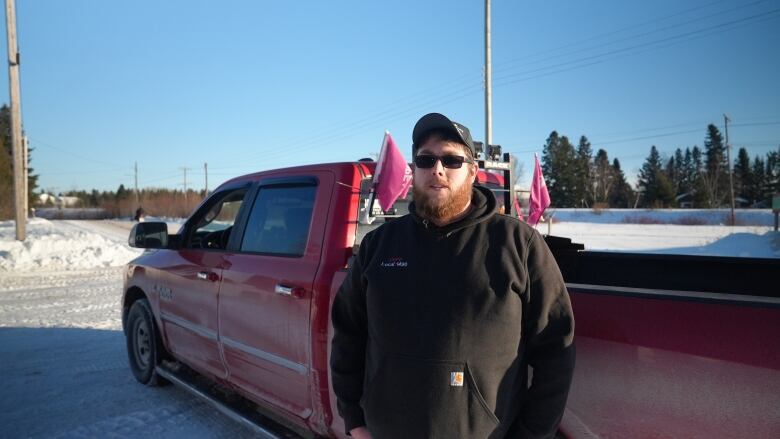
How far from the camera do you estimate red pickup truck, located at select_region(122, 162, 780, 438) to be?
4.97 feet

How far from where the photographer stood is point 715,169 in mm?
67688

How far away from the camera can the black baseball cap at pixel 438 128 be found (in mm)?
1769

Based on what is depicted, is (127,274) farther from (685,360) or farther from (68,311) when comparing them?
(685,360)

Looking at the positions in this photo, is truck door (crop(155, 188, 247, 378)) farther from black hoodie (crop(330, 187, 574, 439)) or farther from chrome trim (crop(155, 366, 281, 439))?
black hoodie (crop(330, 187, 574, 439))

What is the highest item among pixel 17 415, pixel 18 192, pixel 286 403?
pixel 18 192

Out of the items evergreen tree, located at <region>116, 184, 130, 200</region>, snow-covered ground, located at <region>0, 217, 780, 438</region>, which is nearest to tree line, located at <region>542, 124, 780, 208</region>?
snow-covered ground, located at <region>0, 217, 780, 438</region>

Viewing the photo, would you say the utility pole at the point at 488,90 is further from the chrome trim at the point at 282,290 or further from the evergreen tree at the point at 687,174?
the evergreen tree at the point at 687,174

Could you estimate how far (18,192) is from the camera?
50.2ft

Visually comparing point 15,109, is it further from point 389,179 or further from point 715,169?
point 715,169

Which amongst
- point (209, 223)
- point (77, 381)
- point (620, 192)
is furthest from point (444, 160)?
point (620, 192)

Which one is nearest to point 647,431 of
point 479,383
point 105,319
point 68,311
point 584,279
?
point 479,383

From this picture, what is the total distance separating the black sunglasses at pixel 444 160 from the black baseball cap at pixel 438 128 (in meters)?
0.06

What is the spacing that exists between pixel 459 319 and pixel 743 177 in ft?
273

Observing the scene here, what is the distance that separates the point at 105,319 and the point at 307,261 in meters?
5.66
